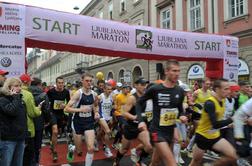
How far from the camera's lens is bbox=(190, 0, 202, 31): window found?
912 inches

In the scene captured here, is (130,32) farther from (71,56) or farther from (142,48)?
(71,56)

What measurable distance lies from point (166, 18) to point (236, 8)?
788 cm

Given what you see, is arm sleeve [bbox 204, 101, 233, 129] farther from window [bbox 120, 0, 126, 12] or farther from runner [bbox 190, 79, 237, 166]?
window [bbox 120, 0, 126, 12]

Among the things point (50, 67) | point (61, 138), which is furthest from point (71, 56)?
point (61, 138)

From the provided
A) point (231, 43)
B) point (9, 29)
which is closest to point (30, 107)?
point (9, 29)

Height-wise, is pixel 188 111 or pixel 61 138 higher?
pixel 188 111

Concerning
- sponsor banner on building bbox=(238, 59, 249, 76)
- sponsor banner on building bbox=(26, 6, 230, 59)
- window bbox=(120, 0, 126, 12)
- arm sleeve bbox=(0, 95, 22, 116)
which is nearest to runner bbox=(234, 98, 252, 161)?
arm sleeve bbox=(0, 95, 22, 116)

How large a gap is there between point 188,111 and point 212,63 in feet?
15.7

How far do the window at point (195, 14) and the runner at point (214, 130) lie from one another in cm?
1834

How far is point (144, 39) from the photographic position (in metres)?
10.7

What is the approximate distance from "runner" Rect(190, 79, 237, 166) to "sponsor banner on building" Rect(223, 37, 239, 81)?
7.69 meters

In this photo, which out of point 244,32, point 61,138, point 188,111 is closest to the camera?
point 188,111

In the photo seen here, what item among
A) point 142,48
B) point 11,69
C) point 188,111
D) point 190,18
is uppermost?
point 190,18

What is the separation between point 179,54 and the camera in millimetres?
11625
